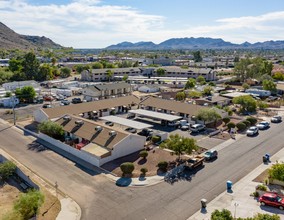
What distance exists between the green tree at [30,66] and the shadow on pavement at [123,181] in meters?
97.0

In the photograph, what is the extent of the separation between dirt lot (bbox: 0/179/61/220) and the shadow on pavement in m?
7.65

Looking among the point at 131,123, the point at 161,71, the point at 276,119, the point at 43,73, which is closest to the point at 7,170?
the point at 131,123

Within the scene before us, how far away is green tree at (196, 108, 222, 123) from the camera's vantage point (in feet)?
187

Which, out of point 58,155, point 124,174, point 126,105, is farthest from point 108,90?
point 124,174

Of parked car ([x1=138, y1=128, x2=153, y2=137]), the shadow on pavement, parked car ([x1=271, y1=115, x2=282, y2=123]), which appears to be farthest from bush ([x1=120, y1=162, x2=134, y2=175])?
parked car ([x1=271, y1=115, x2=282, y2=123])

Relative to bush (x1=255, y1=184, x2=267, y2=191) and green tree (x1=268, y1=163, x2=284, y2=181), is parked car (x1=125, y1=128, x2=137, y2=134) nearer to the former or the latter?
bush (x1=255, y1=184, x2=267, y2=191)

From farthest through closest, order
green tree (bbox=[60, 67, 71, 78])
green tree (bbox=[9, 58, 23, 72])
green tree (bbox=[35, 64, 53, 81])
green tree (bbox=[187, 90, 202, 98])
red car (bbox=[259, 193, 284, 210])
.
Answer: green tree (bbox=[60, 67, 71, 78]), green tree (bbox=[9, 58, 23, 72]), green tree (bbox=[35, 64, 53, 81]), green tree (bbox=[187, 90, 202, 98]), red car (bbox=[259, 193, 284, 210])

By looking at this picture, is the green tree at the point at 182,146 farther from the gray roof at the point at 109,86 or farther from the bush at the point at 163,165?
the gray roof at the point at 109,86

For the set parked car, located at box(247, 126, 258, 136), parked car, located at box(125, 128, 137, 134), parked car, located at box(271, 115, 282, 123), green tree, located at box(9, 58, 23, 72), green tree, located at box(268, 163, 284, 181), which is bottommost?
parked car, located at box(271, 115, 282, 123)

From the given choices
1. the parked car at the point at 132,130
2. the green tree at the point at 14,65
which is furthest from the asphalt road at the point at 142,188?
the green tree at the point at 14,65

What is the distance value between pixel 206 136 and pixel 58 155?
26.6 meters

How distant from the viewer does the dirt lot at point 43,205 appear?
28747mm

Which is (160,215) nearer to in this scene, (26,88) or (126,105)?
(126,105)

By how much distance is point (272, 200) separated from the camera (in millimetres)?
29578
